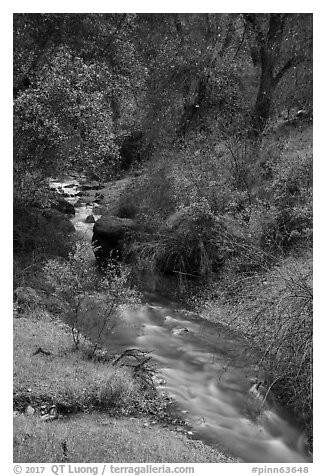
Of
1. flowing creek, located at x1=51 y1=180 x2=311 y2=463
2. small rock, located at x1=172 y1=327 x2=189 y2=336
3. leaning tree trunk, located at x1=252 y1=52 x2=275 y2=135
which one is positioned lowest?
flowing creek, located at x1=51 y1=180 x2=311 y2=463

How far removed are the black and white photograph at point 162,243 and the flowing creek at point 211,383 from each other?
3 cm

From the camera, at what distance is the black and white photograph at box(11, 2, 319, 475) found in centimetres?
785

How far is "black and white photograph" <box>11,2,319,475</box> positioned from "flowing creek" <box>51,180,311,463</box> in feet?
0.11

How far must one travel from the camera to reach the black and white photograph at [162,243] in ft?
25.8

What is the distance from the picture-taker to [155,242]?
1365cm

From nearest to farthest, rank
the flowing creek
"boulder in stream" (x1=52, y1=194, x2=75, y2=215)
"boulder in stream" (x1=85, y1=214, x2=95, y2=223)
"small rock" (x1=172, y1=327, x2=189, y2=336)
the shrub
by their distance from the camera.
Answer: the flowing creek → the shrub → "small rock" (x1=172, y1=327, x2=189, y2=336) → "boulder in stream" (x1=52, y1=194, x2=75, y2=215) → "boulder in stream" (x1=85, y1=214, x2=95, y2=223)

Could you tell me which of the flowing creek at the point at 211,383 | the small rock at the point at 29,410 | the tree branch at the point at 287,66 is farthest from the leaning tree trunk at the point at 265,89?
the small rock at the point at 29,410

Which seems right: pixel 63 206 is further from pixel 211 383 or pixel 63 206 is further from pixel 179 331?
pixel 211 383

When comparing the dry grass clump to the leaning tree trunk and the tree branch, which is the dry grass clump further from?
the tree branch

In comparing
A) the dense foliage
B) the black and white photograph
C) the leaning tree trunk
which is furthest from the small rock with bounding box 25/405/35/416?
the leaning tree trunk

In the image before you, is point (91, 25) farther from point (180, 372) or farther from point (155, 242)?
point (180, 372)

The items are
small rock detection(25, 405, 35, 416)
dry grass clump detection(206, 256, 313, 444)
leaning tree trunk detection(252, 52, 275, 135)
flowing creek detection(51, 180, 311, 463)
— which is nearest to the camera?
small rock detection(25, 405, 35, 416)

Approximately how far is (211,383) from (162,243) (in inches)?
201

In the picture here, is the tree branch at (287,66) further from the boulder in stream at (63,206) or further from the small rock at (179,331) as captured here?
the small rock at (179,331)
